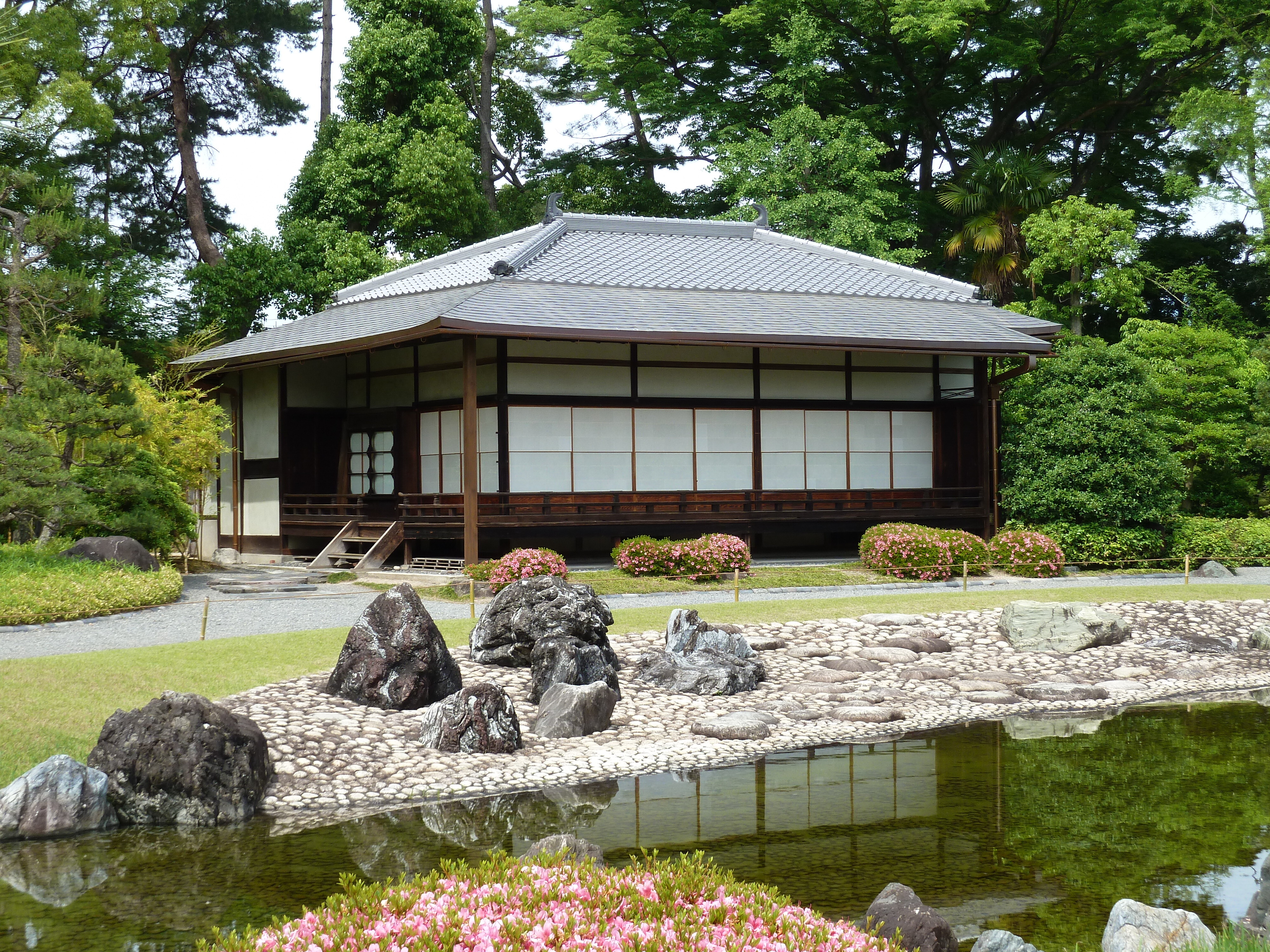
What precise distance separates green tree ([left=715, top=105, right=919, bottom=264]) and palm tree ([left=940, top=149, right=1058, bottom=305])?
1.71m

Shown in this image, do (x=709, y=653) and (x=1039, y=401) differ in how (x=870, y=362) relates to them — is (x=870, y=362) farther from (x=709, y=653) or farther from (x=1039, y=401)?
(x=709, y=653)

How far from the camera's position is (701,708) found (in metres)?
10.8

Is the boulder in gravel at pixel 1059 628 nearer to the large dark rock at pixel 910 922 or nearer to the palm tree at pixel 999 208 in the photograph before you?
the large dark rock at pixel 910 922

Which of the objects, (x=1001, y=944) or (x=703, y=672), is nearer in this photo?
(x=1001, y=944)

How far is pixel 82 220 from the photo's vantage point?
58.6ft

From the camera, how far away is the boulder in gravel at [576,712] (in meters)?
9.80

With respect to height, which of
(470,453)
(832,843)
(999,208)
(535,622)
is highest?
(999,208)

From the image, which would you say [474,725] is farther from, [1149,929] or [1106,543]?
[1106,543]

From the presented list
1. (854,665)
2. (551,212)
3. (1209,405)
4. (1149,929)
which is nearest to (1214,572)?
(1209,405)

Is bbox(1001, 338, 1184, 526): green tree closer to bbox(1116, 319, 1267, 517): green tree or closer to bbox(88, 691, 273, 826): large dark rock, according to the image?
bbox(1116, 319, 1267, 517): green tree

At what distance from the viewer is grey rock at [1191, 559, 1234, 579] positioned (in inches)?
771

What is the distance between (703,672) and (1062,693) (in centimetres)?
353

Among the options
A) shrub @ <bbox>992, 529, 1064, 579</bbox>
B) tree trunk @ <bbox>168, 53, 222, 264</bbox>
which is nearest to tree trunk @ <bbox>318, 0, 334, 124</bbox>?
tree trunk @ <bbox>168, 53, 222, 264</bbox>

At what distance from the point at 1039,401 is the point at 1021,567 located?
13.8ft
